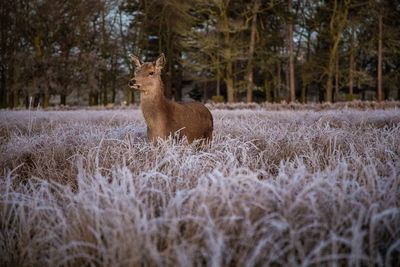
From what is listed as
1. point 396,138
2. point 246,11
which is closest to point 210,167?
point 396,138

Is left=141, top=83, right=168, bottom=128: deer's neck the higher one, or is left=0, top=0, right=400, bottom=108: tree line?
left=0, top=0, right=400, bottom=108: tree line

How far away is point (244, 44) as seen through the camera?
21688mm

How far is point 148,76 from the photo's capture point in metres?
4.74

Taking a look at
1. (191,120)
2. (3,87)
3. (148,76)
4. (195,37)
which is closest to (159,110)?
(148,76)

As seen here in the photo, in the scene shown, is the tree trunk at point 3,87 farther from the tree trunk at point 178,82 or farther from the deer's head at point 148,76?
the deer's head at point 148,76

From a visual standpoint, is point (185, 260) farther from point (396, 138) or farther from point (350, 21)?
point (350, 21)

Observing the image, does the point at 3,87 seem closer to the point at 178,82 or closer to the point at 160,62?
the point at 178,82

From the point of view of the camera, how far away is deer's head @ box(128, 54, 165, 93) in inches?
183

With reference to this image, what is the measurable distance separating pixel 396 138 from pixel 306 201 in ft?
9.43

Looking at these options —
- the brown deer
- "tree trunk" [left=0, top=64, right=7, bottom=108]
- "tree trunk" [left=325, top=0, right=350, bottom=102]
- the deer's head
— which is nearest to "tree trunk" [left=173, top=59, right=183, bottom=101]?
"tree trunk" [left=325, top=0, right=350, bottom=102]

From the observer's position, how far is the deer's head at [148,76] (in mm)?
4645

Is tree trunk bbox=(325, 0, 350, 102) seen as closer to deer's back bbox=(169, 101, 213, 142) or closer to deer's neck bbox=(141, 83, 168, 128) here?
deer's back bbox=(169, 101, 213, 142)

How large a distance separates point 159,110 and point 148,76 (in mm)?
445

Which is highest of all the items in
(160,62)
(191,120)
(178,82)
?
(178,82)
